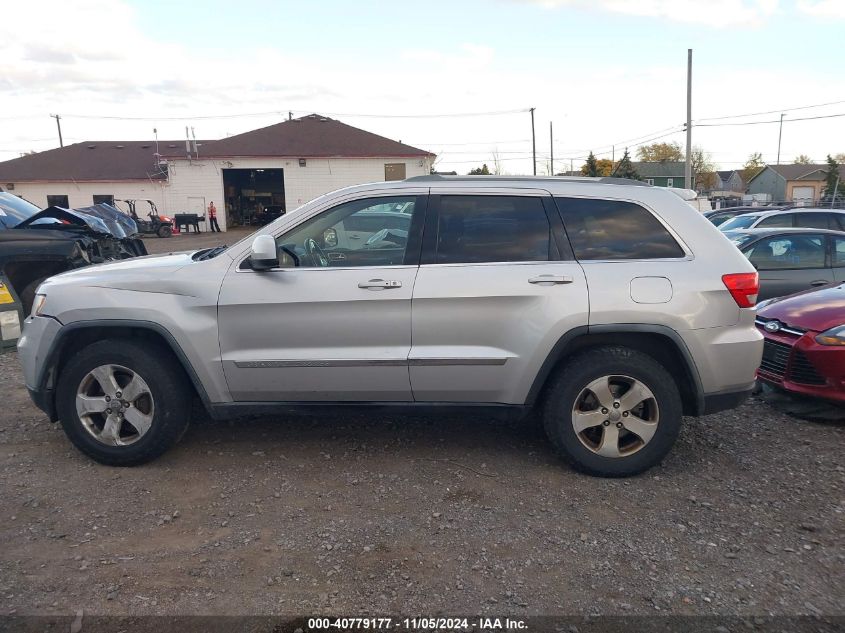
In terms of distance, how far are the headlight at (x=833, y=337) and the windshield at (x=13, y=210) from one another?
9694 millimetres

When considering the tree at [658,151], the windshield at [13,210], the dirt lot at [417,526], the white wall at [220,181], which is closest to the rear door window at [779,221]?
the dirt lot at [417,526]

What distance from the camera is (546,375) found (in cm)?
392

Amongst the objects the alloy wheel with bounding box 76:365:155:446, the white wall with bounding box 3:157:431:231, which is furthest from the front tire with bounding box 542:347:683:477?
the white wall with bounding box 3:157:431:231

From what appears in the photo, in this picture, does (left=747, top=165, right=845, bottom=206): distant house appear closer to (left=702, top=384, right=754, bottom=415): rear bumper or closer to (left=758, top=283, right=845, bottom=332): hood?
(left=758, top=283, right=845, bottom=332): hood

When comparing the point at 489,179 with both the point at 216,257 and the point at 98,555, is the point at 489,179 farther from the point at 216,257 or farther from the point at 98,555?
the point at 98,555

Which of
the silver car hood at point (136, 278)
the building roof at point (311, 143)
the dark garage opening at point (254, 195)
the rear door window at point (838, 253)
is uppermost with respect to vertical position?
the building roof at point (311, 143)

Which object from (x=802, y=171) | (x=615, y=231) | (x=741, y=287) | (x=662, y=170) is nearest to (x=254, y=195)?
(x=615, y=231)

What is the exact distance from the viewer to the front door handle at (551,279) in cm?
389

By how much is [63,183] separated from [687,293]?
43339 mm

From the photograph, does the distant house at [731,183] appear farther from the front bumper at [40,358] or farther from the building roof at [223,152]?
the front bumper at [40,358]

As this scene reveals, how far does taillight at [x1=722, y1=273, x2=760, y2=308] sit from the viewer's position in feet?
12.8

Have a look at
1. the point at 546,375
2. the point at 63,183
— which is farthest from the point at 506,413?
the point at 63,183

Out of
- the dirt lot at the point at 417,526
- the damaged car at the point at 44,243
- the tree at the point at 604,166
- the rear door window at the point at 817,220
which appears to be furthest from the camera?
the tree at the point at 604,166

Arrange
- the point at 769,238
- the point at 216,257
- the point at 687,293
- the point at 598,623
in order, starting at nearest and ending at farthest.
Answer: the point at 598,623, the point at 687,293, the point at 216,257, the point at 769,238
